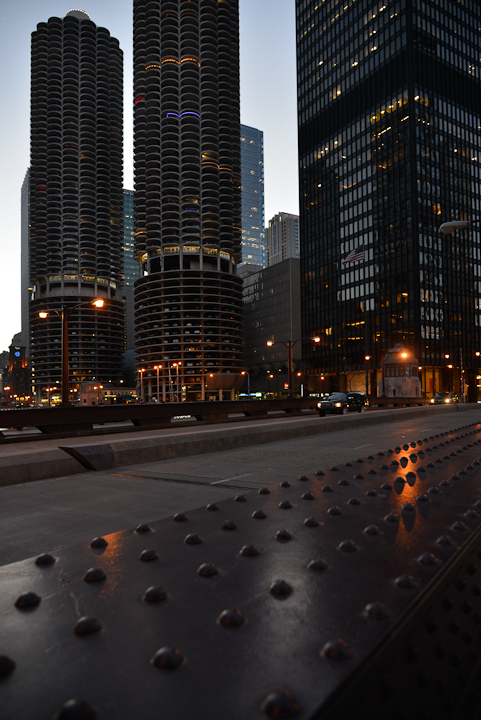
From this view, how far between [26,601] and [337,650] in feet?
3.52

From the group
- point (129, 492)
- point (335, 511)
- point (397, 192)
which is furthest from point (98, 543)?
point (397, 192)

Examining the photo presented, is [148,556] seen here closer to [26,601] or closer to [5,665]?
[26,601]

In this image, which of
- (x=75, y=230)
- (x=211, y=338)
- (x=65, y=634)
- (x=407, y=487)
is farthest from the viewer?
(x=75, y=230)

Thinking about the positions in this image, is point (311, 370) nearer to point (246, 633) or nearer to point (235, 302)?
point (235, 302)

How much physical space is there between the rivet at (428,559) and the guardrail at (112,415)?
16386 millimetres

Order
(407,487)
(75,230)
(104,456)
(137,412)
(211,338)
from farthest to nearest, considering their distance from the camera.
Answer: (75,230) → (211,338) → (137,412) → (104,456) → (407,487)

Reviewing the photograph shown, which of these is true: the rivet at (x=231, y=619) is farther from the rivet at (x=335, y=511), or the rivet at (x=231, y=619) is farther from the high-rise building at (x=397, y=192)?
the high-rise building at (x=397, y=192)

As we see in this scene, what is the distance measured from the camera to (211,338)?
125438 millimetres

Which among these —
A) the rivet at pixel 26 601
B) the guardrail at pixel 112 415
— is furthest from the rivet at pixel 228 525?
the guardrail at pixel 112 415

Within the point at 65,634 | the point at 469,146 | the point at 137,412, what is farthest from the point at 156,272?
the point at 65,634

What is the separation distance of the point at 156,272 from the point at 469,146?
83847 mm

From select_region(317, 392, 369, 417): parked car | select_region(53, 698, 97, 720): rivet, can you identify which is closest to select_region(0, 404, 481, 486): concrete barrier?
select_region(53, 698, 97, 720): rivet

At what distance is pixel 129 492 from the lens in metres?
7.06

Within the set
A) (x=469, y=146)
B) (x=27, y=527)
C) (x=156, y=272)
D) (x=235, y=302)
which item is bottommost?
(x=27, y=527)
